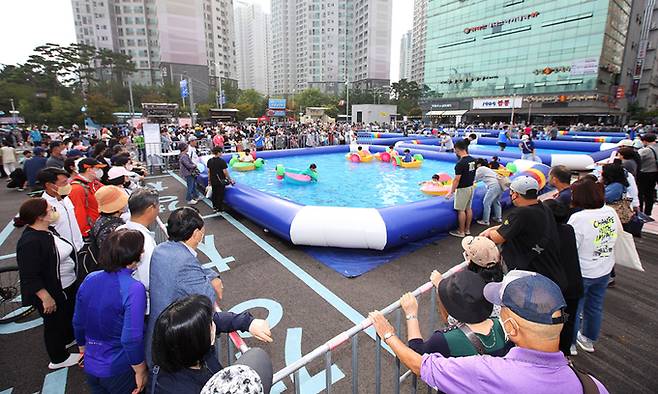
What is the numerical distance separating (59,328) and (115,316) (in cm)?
183

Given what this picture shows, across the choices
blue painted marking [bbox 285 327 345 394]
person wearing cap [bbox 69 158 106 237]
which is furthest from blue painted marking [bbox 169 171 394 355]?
person wearing cap [bbox 69 158 106 237]

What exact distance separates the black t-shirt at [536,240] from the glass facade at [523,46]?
57898 mm

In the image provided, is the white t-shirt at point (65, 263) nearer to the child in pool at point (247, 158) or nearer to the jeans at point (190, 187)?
the jeans at point (190, 187)

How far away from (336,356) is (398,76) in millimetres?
193828

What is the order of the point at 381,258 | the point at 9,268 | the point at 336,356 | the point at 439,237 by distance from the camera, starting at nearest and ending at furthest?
the point at 336,356
the point at 9,268
the point at 381,258
the point at 439,237

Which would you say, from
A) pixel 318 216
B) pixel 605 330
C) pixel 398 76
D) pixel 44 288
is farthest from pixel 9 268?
pixel 398 76

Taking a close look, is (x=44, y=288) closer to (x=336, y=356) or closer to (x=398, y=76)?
(x=336, y=356)

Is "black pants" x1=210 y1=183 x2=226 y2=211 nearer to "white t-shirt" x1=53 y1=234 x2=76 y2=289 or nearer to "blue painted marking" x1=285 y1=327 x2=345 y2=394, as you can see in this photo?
"white t-shirt" x1=53 y1=234 x2=76 y2=289

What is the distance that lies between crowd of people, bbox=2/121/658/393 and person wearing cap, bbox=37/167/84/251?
0.01 m

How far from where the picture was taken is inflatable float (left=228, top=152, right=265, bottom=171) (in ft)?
45.2

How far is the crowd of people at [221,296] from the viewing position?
1.23m

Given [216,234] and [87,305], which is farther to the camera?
[216,234]

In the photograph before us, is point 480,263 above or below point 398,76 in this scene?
below

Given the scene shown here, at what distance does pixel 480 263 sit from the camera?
7.13 feet
